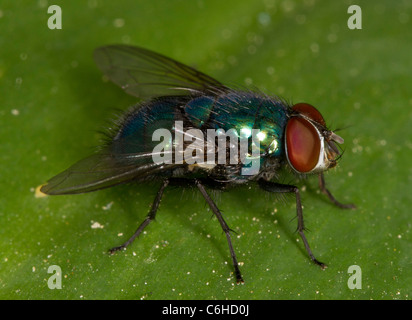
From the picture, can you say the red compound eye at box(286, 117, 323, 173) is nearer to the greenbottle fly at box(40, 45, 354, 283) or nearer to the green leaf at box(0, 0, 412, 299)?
the greenbottle fly at box(40, 45, 354, 283)

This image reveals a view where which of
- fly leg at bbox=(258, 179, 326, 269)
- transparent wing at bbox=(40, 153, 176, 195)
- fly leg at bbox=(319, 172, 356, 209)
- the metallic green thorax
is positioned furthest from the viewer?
fly leg at bbox=(319, 172, 356, 209)

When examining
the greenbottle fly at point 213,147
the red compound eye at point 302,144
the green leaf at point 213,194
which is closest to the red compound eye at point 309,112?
the greenbottle fly at point 213,147

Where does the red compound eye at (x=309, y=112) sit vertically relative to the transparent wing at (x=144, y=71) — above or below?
below

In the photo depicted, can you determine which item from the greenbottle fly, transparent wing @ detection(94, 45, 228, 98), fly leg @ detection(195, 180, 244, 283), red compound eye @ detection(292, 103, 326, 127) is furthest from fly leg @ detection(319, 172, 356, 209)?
transparent wing @ detection(94, 45, 228, 98)

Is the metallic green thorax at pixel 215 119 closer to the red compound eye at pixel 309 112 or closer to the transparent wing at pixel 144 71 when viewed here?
the red compound eye at pixel 309 112

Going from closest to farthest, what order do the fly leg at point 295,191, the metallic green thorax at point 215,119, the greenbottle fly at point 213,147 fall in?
the greenbottle fly at point 213,147
the metallic green thorax at point 215,119
the fly leg at point 295,191

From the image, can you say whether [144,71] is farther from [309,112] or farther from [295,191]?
[295,191]
